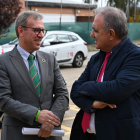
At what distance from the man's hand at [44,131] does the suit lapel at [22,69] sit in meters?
0.29

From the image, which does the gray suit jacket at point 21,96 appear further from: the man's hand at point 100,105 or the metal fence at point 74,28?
the metal fence at point 74,28

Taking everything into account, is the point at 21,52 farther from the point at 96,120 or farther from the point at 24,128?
the point at 96,120

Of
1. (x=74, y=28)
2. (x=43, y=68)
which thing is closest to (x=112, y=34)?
(x=43, y=68)

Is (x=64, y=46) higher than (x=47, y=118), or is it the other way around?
(x=47, y=118)

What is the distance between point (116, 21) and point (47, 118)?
1.01 meters

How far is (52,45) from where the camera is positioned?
487 inches

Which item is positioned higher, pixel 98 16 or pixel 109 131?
pixel 98 16

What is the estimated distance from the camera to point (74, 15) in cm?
3150

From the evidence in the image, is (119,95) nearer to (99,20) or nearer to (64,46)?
(99,20)

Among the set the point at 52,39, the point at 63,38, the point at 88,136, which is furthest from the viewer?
the point at 63,38

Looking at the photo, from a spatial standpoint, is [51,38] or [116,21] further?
[51,38]

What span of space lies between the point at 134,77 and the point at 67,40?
11.2m

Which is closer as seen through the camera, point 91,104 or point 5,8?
point 91,104

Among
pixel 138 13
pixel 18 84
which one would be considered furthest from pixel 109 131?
pixel 138 13
